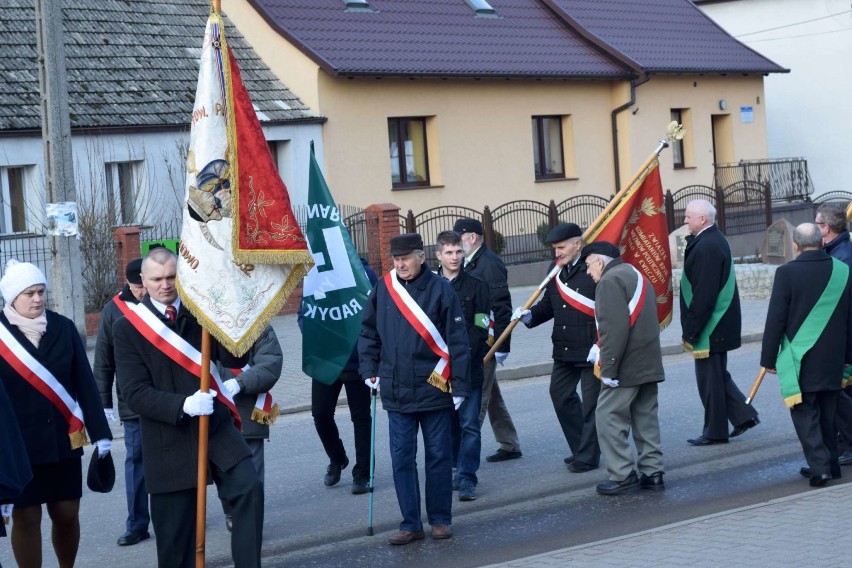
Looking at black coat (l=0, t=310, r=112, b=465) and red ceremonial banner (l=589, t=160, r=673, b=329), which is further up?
red ceremonial banner (l=589, t=160, r=673, b=329)

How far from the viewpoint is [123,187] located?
72.9 ft

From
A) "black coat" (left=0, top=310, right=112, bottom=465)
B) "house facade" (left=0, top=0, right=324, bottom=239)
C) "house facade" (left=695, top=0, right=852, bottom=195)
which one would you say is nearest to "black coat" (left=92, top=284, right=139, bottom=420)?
"black coat" (left=0, top=310, right=112, bottom=465)

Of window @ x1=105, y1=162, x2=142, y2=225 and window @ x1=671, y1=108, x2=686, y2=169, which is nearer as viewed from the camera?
window @ x1=105, y1=162, x2=142, y2=225

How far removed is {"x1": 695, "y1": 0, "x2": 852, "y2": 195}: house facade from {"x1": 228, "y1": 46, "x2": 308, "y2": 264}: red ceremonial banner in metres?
33.6

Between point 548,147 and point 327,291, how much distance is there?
21.0m

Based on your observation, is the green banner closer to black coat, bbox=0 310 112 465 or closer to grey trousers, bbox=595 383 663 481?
grey trousers, bbox=595 383 663 481

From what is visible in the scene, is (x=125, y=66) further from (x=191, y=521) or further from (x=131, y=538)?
(x=191, y=521)

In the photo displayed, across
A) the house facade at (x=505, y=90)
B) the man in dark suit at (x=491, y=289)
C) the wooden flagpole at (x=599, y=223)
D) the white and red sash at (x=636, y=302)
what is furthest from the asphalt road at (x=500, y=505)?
the house facade at (x=505, y=90)

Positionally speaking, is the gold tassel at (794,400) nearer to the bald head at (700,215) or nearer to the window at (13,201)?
the bald head at (700,215)

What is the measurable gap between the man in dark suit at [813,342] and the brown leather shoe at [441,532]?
8.08 ft

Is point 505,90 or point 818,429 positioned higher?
point 505,90

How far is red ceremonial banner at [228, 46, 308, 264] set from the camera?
21.0 ft

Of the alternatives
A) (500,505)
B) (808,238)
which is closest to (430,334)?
(500,505)

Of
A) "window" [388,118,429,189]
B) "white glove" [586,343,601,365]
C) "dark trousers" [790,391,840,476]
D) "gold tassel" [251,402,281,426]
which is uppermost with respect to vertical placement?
"window" [388,118,429,189]
